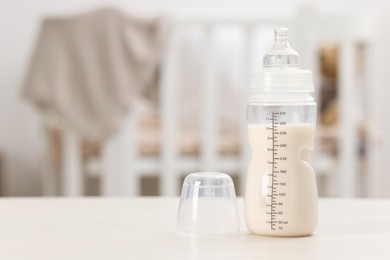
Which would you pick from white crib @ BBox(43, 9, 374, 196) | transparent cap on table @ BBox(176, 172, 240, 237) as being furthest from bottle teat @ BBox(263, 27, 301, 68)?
white crib @ BBox(43, 9, 374, 196)

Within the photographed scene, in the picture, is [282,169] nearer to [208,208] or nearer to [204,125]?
[208,208]

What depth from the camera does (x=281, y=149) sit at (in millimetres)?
775

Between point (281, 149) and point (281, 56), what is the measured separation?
0.09m

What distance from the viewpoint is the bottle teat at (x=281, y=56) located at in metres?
0.78

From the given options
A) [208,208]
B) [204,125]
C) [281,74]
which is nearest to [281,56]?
[281,74]

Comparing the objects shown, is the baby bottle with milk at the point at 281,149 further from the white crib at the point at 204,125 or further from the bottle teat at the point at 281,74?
the white crib at the point at 204,125

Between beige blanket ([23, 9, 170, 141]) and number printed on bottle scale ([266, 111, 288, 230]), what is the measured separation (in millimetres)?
1629

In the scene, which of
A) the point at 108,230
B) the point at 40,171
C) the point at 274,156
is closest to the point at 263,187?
the point at 274,156

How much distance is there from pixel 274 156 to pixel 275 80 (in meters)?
0.07

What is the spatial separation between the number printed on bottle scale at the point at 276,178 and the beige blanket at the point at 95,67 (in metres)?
1.63

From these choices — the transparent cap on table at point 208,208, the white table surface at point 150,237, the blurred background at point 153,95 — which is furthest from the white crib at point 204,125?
the transparent cap on table at point 208,208

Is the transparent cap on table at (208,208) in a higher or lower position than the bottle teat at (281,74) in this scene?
lower

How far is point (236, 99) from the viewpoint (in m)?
2.90

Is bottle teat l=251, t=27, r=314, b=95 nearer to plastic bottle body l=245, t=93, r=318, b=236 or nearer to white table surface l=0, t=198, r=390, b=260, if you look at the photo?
plastic bottle body l=245, t=93, r=318, b=236
